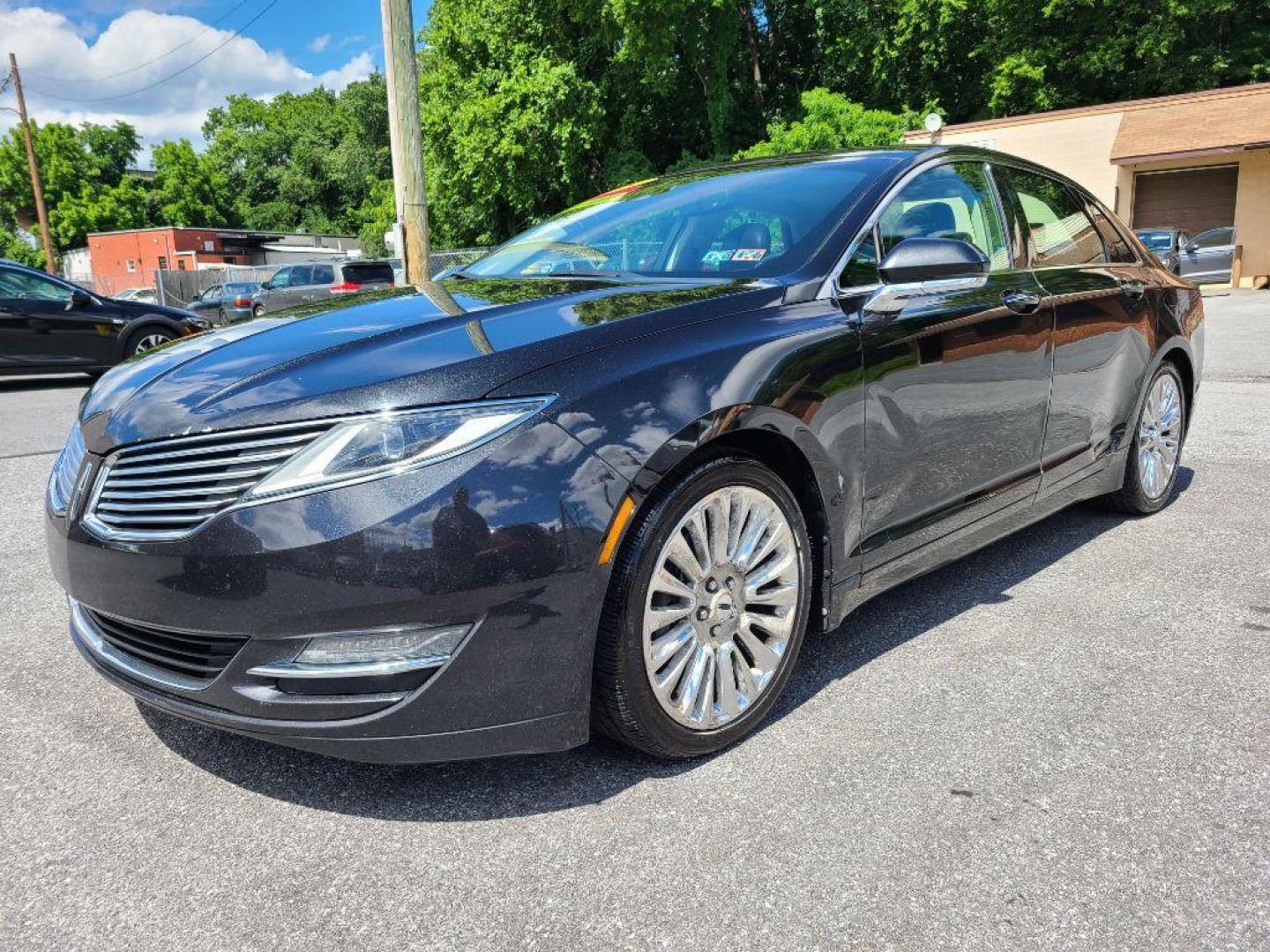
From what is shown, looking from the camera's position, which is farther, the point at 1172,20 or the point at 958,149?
the point at 1172,20

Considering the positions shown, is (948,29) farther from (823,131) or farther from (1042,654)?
(1042,654)

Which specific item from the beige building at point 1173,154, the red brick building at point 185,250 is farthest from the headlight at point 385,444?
the red brick building at point 185,250

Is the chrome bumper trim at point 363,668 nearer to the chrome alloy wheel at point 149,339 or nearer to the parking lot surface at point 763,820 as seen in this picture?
the parking lot surface at point 763,820

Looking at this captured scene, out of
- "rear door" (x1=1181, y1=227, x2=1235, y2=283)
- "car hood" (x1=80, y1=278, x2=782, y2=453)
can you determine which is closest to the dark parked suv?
"car hood" (x1=80, y1=278, x2=782, y2=453)

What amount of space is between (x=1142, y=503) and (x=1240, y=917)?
3.05 metres

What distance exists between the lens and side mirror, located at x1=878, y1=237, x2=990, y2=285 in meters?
2.83

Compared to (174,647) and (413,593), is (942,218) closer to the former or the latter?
(413,593)

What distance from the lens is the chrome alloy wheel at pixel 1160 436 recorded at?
4484 millimetres

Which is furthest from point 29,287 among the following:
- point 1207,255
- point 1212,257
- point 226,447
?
point 1212,257

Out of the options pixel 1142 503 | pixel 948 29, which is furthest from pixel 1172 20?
pixel 1142 503

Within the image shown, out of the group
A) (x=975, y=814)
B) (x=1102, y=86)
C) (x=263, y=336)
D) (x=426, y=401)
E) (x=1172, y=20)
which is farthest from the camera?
(x=1102, y=86)

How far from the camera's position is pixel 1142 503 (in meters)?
4.58

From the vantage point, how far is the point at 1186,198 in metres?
25.0

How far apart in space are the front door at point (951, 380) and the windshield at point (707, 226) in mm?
203
